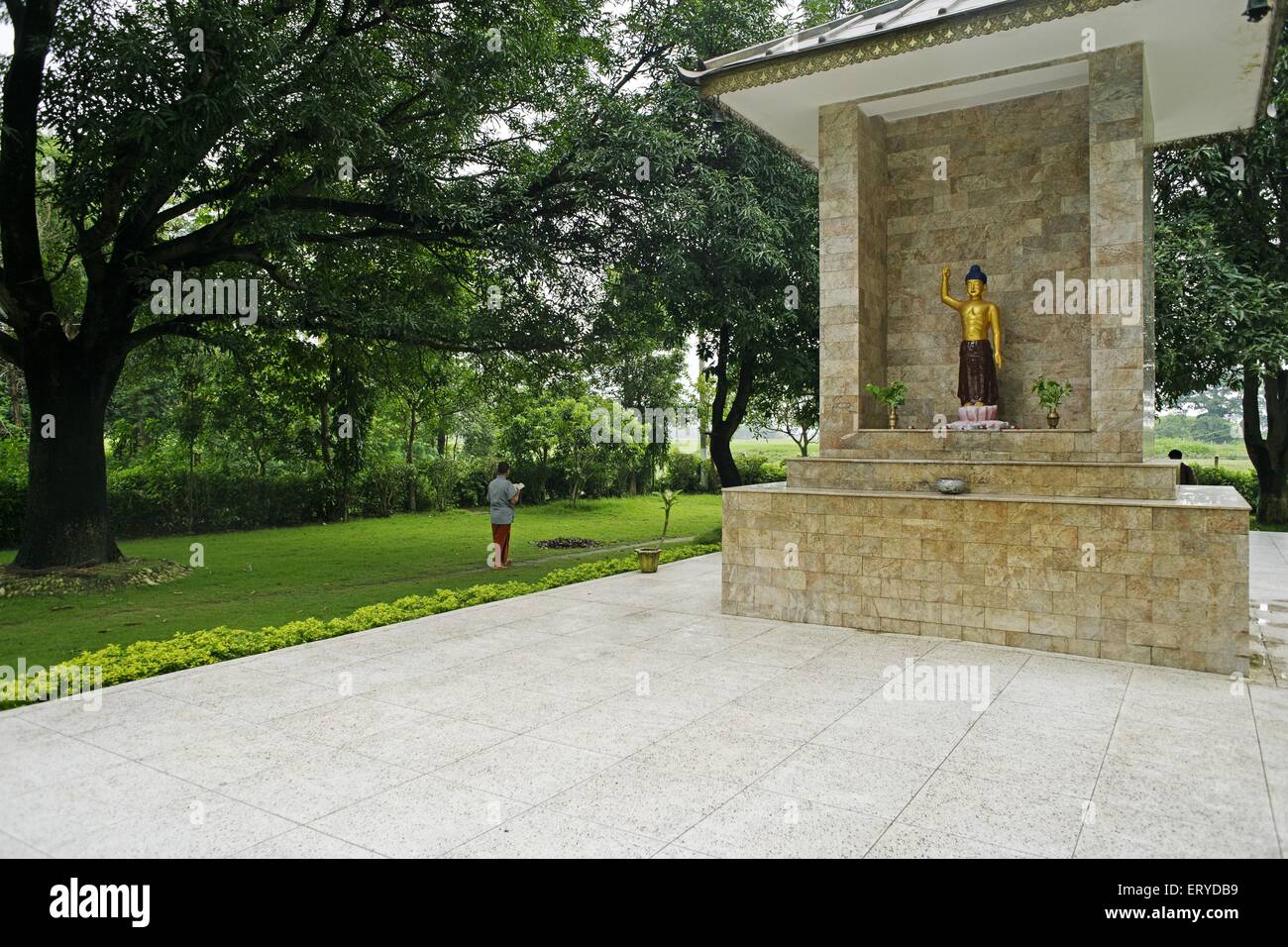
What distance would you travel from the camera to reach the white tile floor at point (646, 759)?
3.69 metres

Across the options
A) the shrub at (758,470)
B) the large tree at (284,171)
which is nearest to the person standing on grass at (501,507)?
the large tree at (284,171)

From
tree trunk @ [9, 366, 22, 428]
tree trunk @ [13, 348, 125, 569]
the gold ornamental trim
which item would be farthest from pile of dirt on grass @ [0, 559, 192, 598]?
tree trunk @ [9, 366, 22, 428]

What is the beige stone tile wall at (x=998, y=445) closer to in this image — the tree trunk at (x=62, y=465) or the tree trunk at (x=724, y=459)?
the tree trunk at (x=724, y=459)

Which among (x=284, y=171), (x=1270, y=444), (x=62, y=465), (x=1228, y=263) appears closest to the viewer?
(x=284, y=171)

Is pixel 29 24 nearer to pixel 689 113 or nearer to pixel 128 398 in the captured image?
pixel 689 113

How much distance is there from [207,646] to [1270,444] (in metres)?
22.5

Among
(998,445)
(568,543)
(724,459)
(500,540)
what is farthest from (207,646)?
(724,459)

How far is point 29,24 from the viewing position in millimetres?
10555

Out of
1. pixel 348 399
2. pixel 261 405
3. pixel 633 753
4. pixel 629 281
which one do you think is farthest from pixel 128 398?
pixel 633 753

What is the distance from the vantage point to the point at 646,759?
4641 millimetres

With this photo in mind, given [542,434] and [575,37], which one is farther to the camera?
[542,434]

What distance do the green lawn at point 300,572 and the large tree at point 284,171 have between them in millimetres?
2226

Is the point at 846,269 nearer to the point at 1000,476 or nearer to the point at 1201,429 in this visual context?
the point at 1000,476
